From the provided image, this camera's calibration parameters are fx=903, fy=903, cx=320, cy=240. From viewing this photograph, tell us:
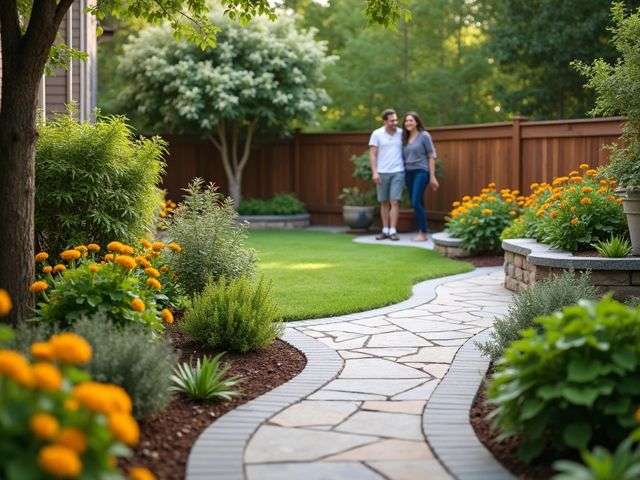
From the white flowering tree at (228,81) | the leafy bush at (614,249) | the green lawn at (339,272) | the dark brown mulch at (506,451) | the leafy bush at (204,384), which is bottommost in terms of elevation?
the dark brown mulch at (506,451)

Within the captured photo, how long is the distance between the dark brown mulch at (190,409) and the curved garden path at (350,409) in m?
0.08

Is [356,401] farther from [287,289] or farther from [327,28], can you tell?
[327,28]

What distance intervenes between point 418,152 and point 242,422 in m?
10.7

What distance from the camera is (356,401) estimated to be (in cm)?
509

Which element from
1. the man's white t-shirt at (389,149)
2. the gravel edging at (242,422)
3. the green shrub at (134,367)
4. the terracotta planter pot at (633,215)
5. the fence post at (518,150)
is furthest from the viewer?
the man's white t-shirt at (389,149)

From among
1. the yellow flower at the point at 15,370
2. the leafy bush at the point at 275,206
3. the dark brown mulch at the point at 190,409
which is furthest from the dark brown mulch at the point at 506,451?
the leafy bush at the point at 275,206

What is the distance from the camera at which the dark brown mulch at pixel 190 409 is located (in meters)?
3.95

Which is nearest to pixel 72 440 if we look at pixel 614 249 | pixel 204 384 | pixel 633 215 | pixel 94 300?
pixel 204 384

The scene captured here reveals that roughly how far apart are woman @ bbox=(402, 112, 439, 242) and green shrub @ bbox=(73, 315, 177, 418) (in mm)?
10608

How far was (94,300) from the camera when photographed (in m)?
5.05

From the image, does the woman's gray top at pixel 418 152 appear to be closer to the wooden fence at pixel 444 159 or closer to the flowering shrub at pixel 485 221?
the wooden fence at pixel 444 159

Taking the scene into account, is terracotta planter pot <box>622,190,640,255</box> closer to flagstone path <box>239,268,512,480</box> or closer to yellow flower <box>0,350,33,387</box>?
flagstone path <box>239,268,512,480</box>

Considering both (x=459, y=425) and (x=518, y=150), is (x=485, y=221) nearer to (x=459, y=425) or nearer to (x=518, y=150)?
(x=518, y=150)

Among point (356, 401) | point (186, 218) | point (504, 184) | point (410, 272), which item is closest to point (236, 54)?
point (504, 184)
